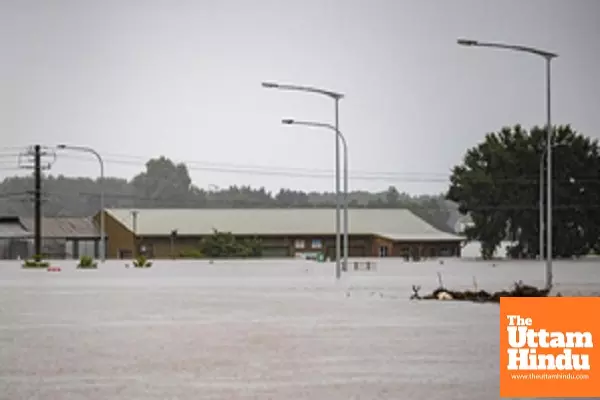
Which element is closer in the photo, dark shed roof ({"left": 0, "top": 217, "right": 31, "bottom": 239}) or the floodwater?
the floodwater

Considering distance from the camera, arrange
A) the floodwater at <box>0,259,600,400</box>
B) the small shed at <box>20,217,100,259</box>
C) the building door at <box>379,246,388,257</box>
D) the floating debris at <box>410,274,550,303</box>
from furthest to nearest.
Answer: the building door at <box>379,246,388,257</box> < the small shed at <box>20,217,100,259</box> < the floating debris at <box>410,274,550,303</box> < the floodwater at <box>0,259,600,400</box>

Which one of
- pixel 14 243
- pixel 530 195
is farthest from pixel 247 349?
pixel 14 243

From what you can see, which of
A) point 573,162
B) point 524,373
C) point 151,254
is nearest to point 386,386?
point 524,373

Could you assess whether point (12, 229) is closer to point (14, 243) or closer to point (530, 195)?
point (14, 243)

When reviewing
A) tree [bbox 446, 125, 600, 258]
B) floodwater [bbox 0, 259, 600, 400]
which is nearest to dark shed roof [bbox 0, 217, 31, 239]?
tree [bbox 446, 125, 600, 258]

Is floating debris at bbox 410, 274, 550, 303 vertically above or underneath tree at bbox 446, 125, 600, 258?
underneath

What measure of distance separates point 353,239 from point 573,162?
3177cm

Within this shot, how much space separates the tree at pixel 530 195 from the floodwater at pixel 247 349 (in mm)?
80546

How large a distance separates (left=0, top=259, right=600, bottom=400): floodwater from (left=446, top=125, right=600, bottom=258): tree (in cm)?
8055

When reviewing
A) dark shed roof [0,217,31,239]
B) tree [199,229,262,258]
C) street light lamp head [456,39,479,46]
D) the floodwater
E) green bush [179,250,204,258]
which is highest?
street light lamp head [456,39,479,46]

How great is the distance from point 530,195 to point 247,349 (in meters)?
99.4

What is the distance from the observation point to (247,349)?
2117cm

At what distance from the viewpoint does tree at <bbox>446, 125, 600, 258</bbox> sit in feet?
384

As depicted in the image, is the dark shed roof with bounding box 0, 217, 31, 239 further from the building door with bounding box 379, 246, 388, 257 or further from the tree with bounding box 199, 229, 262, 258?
the building door with bounding box 379, 246, 388, 257
